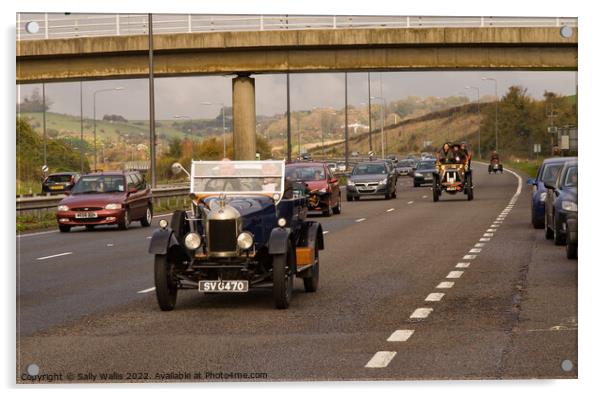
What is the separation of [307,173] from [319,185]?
2.46 metres

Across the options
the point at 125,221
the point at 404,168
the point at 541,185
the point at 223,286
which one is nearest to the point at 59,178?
the point at 125,221

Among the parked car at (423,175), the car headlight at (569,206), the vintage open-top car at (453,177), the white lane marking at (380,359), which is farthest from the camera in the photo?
the parked car at (423,175)

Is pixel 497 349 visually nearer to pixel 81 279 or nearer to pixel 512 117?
pixel 81 279

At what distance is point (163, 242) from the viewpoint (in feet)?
46.8

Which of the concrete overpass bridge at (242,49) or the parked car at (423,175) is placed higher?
the concrete overpass bridge at (242,49)

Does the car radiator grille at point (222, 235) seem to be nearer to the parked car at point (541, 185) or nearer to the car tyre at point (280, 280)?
the car tyre at point (280, 280)

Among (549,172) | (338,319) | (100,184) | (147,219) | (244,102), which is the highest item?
(244,102)

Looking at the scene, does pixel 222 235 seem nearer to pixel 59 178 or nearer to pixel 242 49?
pixel 242 49

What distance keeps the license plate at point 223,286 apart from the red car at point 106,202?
68.1 ft

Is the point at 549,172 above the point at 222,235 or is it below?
above

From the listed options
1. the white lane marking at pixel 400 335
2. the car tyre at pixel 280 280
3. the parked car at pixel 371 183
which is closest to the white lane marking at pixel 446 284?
the car tyre at pixel 280 280

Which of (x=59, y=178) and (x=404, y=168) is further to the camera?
(x=404, y=168)

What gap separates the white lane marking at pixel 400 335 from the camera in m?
11.2
